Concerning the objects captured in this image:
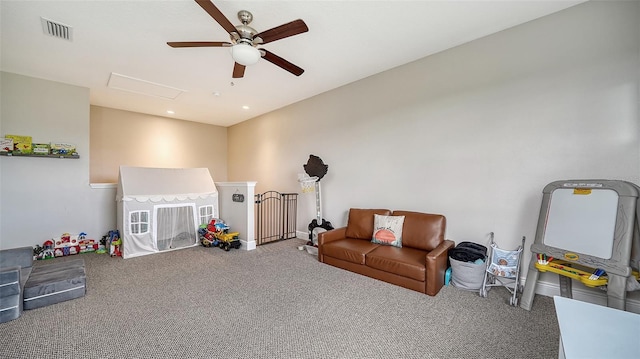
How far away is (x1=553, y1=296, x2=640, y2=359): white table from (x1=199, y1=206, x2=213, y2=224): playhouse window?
5.14 m

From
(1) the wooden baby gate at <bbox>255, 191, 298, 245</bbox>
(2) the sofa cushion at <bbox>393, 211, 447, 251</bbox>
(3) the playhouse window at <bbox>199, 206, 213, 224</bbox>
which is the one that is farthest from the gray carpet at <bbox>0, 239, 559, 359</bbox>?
(1) the wooden baby gate at <bbox>255, 191, 298, 245</bbox>

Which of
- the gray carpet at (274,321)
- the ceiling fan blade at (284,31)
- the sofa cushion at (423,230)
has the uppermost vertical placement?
the ceiling fan blade at (284,31)

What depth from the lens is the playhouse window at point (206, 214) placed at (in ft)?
16.3

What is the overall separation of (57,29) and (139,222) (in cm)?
281

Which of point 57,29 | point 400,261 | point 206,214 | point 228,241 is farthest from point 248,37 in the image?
point 206,214

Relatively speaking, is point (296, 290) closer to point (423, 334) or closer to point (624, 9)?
point (423, 334)

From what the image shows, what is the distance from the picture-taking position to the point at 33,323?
7.25 feet

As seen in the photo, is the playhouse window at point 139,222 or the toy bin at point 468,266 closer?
the toy bin at point 468,266

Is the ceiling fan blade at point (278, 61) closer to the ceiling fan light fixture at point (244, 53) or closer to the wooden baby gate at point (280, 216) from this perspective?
the ceiling fan light fixture at point (244, 53)

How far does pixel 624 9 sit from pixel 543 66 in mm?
682

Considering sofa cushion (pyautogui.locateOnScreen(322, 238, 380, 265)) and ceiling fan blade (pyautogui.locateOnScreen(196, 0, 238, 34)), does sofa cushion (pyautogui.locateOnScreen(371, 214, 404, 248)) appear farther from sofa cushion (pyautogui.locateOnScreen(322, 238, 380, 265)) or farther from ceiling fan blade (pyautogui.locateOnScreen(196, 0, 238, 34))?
ceiling fan blade (pyautogui.locateOnScreen(196, 0, 238, 34))

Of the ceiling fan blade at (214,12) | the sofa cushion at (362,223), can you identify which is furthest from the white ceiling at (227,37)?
the sofa cushion at (362,223)

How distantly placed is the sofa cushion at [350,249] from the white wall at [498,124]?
0.79 m

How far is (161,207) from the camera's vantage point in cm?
441
